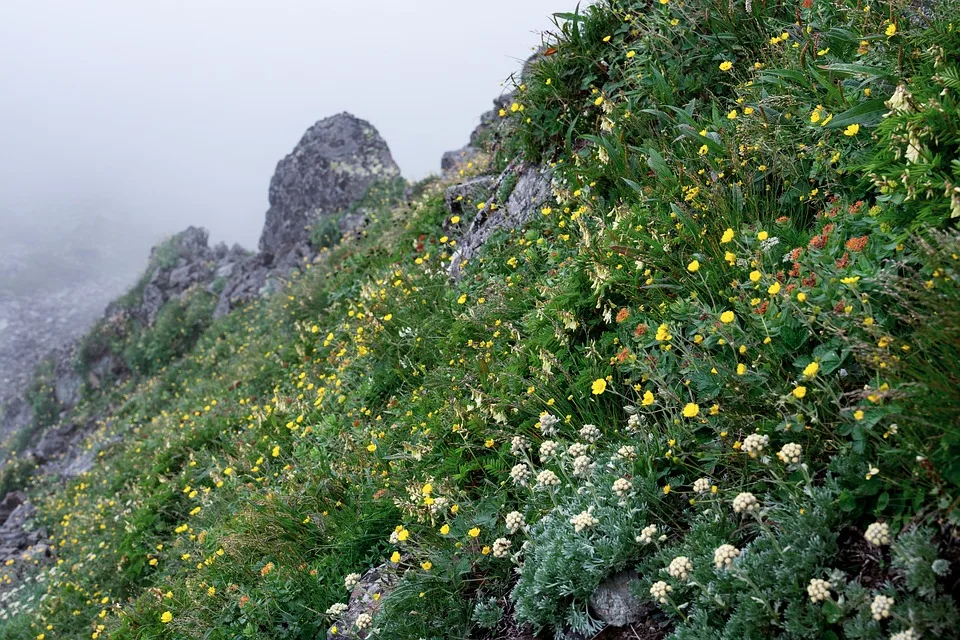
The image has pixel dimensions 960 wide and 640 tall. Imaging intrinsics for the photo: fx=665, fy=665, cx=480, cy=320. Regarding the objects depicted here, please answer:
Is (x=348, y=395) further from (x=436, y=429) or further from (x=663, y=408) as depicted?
(x=663, y=408)

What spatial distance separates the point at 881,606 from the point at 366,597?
254 centimetres

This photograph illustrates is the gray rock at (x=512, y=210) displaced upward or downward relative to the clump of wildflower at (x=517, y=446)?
upward

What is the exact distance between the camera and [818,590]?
207 cm

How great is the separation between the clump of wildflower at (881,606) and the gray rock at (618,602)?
0.88m

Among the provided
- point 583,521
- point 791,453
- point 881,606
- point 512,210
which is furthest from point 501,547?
point 512,210

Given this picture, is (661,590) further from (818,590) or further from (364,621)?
A: (364,621)

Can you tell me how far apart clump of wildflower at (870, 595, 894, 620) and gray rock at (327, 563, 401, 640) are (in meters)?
2.27

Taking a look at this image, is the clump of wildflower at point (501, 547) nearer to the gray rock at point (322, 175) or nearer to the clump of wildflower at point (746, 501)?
the clump of wildflower at point (746, 501)

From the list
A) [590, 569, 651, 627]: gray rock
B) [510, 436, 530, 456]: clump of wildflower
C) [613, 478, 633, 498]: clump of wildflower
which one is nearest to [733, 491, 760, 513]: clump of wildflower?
[613, 478, 633, 498]: clump of wildflower

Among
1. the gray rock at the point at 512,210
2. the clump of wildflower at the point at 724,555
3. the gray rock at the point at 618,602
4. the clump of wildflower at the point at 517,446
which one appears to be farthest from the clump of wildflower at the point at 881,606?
the gray rock at the point at 512,210

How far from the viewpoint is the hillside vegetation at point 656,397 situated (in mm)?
2275

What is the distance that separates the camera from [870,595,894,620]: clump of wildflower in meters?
1.91

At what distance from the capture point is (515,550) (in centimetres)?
324

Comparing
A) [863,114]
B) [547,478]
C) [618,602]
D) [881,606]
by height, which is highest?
[863,114]
